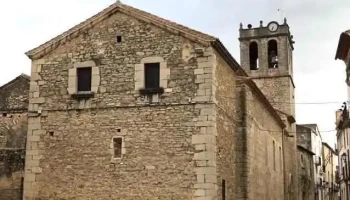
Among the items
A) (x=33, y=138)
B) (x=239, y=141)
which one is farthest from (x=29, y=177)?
(x=239, y=141)

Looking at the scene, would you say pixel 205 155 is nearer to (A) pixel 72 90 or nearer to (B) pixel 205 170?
(B) pixel 205 170

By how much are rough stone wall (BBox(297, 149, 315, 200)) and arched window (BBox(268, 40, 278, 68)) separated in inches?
298

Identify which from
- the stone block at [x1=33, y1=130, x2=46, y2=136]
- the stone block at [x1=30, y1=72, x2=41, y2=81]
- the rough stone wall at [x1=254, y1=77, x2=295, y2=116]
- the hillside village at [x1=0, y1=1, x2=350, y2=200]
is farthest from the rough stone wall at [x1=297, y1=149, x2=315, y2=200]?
the stone block at [x1=30, y1=72, x2=41, y2=81]

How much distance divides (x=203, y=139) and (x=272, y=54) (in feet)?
61.1

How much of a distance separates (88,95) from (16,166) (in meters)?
5.64

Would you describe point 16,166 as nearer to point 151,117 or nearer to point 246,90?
point 151,117

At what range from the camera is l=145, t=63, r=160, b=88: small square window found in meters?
14.9

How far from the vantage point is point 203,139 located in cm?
1409

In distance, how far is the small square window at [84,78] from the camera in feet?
50.8

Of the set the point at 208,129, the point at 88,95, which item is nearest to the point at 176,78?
the point at 208,129

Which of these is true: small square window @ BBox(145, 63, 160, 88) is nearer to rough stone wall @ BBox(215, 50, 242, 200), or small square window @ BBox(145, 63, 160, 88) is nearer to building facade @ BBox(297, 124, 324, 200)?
rough stone wall @ BBox(215, 50, 242, 200)

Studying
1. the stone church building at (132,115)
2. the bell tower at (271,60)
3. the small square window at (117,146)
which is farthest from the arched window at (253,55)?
the small square window at (117,146)

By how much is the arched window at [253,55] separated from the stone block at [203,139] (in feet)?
59.3

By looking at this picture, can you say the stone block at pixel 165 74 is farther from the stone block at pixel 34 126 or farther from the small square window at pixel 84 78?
the stone block at pixel 34 126
